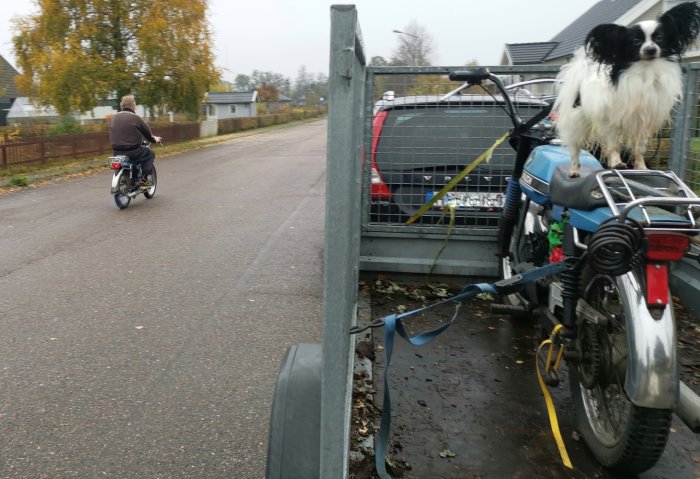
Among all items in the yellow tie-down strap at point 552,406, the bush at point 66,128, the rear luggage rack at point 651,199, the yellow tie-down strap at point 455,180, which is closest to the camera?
the rear luggage rack at point 651,199

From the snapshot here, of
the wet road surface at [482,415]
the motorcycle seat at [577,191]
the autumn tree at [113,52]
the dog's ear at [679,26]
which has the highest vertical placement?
the autumn tree at [113,52]

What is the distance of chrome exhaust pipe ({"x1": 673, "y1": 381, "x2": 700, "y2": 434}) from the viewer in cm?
245

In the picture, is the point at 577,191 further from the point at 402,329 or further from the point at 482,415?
the point at 482,415

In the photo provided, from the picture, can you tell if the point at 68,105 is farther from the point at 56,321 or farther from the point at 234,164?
the point at 56,321

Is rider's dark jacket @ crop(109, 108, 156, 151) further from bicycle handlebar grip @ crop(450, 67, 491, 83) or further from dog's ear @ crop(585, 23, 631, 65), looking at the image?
dog's ear @ crop(585, 23, 631, 65)

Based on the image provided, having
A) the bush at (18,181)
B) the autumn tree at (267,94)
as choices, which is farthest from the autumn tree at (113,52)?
the autumn tree at (267,94)

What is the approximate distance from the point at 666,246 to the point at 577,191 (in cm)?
54

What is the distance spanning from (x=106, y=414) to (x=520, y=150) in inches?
122

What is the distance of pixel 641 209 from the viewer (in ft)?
8.39

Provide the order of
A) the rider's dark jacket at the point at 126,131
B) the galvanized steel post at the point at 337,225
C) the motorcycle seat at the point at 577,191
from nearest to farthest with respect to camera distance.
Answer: the galvanized steel post at the point at 337,225 → the motorcycle seat at the point at 577,191 → the rider's dark jacket at the point at 126,131

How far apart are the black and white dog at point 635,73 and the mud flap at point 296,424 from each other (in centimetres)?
184

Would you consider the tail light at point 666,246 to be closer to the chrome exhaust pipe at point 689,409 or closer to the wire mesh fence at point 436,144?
the chrome exhaust pipe at point 689,409

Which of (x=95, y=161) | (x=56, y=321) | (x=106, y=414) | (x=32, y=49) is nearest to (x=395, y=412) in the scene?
(x=106, y=414)

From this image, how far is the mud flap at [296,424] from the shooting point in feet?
6.86
